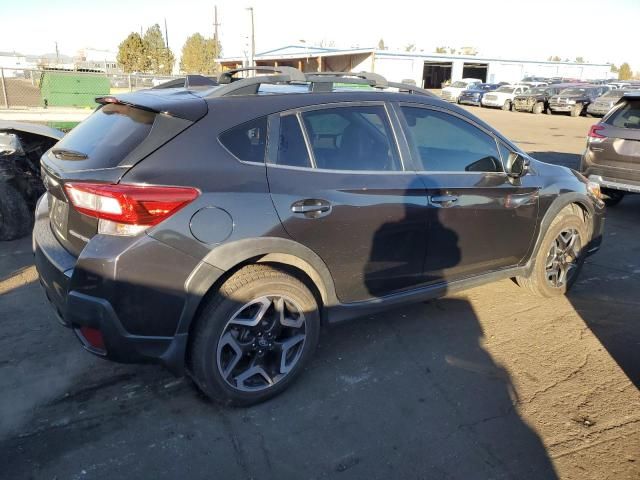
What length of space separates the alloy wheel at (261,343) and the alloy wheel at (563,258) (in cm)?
253

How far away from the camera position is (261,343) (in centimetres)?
300

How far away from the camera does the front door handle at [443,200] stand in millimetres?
3447

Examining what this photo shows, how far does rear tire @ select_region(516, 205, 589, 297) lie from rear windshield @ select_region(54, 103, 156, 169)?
327 centimetres

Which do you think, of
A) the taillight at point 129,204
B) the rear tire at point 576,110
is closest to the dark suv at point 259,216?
the taillight at point 129,204

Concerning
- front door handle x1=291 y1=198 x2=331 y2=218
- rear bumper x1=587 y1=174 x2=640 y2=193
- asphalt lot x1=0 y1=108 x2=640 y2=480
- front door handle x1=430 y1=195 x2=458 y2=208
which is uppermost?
front door handle x1=291 y1=198 x2=331 y2=218

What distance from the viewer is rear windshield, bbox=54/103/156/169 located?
270 cm

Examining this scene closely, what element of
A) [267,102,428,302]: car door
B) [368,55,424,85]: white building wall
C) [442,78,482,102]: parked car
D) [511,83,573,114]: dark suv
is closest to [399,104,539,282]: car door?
[267,102,428,302]: car door

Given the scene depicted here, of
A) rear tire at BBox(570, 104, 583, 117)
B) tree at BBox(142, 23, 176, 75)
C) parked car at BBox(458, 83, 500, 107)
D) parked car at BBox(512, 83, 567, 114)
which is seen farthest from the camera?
tree at BBox(142, 23, 176, 75)

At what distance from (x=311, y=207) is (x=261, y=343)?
842 millimetres

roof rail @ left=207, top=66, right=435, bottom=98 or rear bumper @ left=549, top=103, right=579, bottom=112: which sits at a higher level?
roof rail @ left=207, top=66, right=435, bottom=98

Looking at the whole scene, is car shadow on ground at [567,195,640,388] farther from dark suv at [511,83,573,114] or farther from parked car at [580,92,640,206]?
dark suv at [511,83,573,114]

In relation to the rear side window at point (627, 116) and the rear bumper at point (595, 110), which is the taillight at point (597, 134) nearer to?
the rear side window at point (627, 116)

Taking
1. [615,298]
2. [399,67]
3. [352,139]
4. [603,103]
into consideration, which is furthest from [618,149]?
[399,67]

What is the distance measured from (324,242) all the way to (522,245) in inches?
76.6
